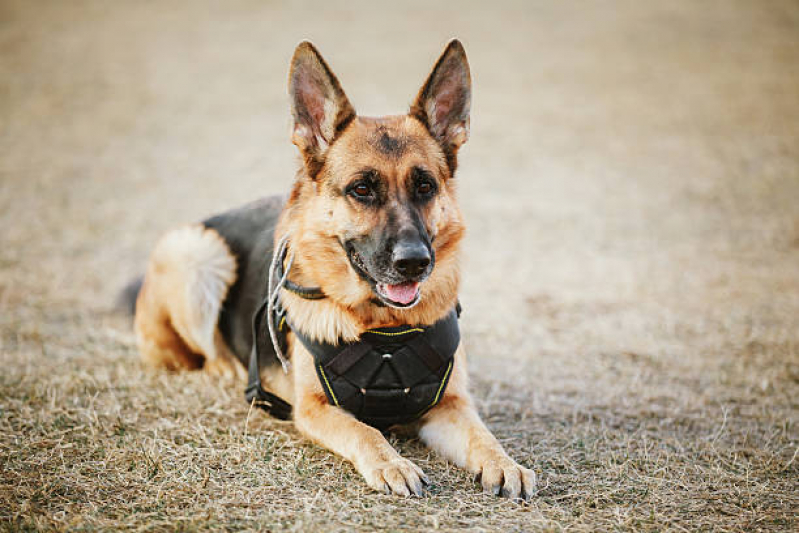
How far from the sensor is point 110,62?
741 inches

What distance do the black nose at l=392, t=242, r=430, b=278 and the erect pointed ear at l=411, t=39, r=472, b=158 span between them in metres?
0.93

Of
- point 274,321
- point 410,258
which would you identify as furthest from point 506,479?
point 274,321

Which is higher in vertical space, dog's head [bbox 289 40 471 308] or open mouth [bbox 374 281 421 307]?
dog's head [bbox 289 40 471 308]

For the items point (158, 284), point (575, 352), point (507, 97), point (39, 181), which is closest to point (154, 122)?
point (39, 181)

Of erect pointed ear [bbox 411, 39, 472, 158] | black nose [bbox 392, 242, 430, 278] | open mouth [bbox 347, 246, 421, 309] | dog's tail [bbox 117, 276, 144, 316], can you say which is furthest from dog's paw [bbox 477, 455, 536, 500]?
dog's tail [bbox 117, 276, 144, 316]

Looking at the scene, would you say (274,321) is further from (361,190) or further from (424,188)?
(424,188)

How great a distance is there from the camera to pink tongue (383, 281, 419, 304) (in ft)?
10.6

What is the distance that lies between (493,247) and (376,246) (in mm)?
6259

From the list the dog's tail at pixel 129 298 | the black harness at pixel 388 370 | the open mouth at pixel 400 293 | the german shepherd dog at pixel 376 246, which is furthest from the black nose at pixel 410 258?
the dog's tail at pixel 129 298

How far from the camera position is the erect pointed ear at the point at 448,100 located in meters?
3.64

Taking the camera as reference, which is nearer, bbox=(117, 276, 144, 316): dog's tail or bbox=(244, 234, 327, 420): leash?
bbox=(244, 234, 327, 420): leash

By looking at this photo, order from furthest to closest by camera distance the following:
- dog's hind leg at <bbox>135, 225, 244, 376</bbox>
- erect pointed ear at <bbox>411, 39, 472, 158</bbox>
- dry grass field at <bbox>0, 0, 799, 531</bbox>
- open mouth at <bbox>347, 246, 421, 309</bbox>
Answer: dog's hind leg at <bbox>135, 225, 244, 376</bbox> < erect pointed ear at <bbox>411, 39, 472, 158</bbox> < open mouth at <bbox>347, 246, 421, 309</bbox> < dry grass field at <bbox>0, 0, 799, 531</bbox>

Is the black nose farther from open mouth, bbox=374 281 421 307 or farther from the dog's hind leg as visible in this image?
the dog's hind leg

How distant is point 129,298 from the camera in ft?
18.9
